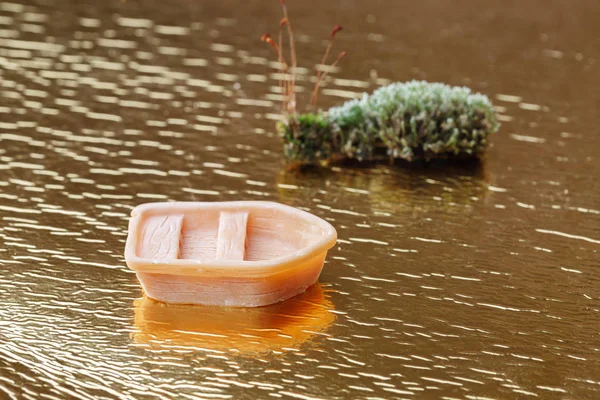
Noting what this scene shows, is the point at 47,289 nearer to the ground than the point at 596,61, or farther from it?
nearer to the ground

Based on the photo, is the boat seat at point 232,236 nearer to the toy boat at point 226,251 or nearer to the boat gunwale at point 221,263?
the toy boat at point 226,251

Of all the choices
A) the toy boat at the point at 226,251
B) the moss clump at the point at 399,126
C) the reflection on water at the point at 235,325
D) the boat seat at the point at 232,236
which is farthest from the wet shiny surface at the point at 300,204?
the boat seat at the point at 232,236

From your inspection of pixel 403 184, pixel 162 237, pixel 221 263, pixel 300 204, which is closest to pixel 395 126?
pixel 403 184

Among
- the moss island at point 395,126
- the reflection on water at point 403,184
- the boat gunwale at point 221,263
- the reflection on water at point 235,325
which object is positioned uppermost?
the moss island at point 395,126

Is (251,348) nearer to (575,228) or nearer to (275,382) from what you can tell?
(275,382)

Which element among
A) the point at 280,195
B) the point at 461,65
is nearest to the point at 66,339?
the point at 280,195
